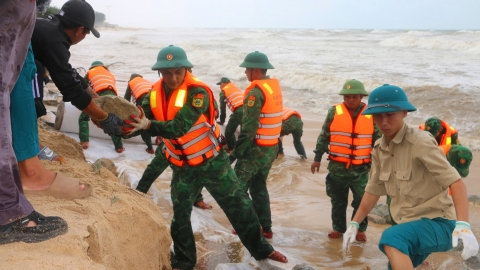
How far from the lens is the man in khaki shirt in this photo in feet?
9.83

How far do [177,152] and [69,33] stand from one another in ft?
4.04

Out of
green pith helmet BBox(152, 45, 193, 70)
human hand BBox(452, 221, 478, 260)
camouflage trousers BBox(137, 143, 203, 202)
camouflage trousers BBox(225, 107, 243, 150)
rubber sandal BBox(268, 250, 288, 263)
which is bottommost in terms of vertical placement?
rubber sandal BBox(268, 250, 288, 263)

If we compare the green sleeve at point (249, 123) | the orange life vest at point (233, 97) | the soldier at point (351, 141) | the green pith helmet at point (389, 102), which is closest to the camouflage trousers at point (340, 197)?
A: the soldier at point (351, 141)

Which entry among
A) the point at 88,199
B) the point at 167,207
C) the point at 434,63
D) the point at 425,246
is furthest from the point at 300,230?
the point at 434,63

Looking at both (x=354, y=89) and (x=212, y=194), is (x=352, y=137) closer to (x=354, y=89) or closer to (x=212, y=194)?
(x=354, y=89)

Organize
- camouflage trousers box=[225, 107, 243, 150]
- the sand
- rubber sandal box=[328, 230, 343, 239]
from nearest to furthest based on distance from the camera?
the sand
rubber sandal box=[328, 230, 343, 239]
camouflage trousers box=[225, 107, 243, 150]

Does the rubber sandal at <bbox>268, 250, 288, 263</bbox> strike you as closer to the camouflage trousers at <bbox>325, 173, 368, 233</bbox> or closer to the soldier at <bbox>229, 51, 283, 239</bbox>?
the soldier at <bbox>229, 51, 283, 239</bbox>

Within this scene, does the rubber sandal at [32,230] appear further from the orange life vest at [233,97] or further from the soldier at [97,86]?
the orange life vest at [233,97]

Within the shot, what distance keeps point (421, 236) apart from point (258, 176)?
2.52 metres

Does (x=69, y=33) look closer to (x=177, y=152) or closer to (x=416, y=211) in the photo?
(x=177, y=152)

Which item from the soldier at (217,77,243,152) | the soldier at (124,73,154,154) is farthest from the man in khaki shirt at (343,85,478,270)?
the soldier at (124,73,154,154)

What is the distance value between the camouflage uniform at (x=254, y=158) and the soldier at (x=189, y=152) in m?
1.02

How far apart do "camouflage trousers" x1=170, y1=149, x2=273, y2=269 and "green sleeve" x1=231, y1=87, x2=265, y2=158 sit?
3.24ft


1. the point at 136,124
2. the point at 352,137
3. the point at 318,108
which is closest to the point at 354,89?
the point at 352,137
